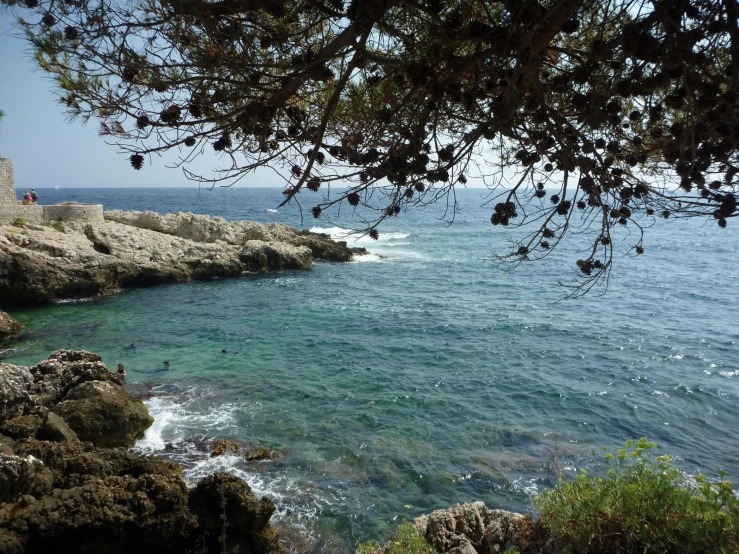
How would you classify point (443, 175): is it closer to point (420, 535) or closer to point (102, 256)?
point (420, 535)

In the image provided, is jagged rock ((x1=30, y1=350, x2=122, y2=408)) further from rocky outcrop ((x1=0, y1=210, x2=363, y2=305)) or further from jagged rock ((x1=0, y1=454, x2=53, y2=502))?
rocky outcrop ((x1=0, y1=210, x2=363, y2=305))

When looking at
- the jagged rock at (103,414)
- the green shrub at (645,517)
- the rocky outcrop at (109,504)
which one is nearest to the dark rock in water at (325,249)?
the jagged rock at (103,414)

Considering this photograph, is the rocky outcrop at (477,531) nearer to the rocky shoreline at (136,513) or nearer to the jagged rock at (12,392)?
the rocky shoreline at (136,513)

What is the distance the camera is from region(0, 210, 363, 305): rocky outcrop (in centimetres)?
2234

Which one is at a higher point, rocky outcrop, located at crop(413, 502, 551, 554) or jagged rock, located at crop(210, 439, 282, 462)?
rocky outcrop, located at crop(413, 502, 551, 554)

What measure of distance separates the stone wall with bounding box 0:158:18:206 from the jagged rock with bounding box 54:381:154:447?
19240mm

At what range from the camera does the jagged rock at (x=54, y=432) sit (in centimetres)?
909

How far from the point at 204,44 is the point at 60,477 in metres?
6.87

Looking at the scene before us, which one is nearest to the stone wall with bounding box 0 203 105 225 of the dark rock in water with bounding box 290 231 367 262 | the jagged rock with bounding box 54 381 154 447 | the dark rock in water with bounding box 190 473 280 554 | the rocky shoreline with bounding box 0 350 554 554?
the dark rock in water with bounding box 290 231 367 262

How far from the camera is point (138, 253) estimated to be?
28.2 m

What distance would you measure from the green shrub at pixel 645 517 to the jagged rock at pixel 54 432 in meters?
8.17

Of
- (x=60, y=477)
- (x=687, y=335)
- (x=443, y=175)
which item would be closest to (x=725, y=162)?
(x=443, y=175)

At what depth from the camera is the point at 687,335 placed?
21.0 metres

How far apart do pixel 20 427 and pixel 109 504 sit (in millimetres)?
3263
